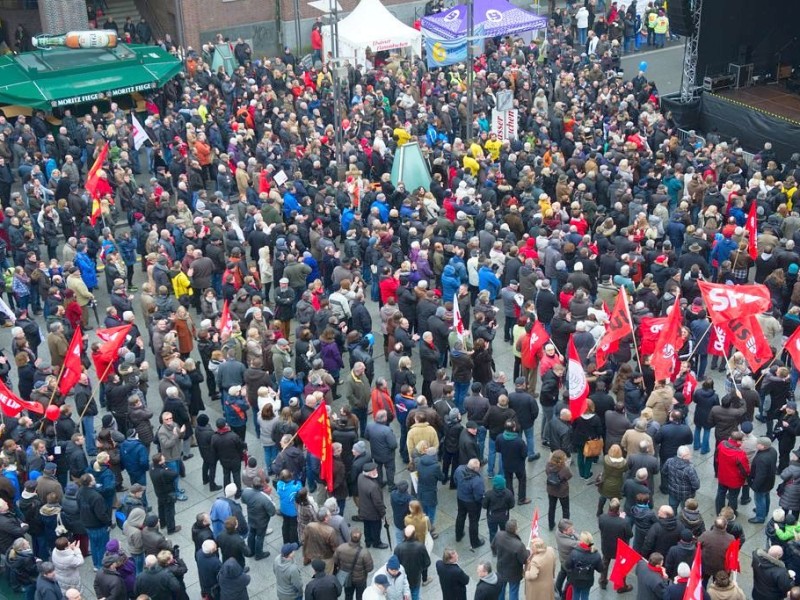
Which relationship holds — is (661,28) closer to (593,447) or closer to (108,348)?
(593,447)

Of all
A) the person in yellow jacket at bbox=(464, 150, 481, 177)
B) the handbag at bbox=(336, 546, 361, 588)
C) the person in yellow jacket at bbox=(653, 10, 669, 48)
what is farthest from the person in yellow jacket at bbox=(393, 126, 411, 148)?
the person in yellow jacket at bbox=(653, 10, 669, 48)

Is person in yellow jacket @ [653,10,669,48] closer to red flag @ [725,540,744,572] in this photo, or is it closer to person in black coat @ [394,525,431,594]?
red flag @ [725,540,744,572]

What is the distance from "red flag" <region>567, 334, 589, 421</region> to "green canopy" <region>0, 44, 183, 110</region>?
1890 centimetres

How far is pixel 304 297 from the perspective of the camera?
60.0 ft

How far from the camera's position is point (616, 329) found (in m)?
16.2

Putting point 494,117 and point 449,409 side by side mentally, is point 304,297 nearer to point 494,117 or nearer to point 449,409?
point 449,409

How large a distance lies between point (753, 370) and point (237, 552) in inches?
305

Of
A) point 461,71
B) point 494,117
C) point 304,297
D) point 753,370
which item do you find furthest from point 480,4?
point 753,370

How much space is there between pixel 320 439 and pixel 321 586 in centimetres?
240

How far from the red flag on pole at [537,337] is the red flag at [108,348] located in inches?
241

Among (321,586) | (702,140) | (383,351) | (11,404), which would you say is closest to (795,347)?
Result: (383,351)

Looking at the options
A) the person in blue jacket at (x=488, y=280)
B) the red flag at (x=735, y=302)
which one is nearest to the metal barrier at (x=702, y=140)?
the person in blue jacket at (x=488, y=280)

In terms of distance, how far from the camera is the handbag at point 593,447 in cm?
1511

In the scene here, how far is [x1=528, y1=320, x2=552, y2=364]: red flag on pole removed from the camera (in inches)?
649
